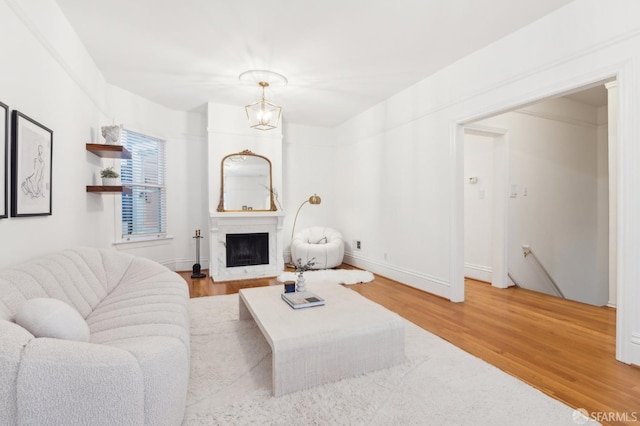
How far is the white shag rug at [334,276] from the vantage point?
4.58 metres

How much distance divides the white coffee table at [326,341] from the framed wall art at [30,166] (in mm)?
1685

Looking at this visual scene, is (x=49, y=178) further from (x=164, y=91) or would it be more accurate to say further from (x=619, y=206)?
(x=619, y=206)

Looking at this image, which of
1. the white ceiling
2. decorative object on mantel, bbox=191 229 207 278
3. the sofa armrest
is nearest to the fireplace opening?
decorative object on mantel, bbox=191 229 207 278

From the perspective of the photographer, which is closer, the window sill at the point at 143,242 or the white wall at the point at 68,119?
the white wall at the point at 68,119

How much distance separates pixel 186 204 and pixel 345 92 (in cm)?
321

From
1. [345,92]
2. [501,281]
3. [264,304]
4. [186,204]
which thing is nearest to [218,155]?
[186,204]

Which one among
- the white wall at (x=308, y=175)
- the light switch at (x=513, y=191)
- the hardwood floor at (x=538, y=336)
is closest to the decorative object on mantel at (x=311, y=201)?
the white wall at (x=308, y=175)

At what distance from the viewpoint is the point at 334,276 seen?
480 centimetres

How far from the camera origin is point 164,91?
14.7 ft

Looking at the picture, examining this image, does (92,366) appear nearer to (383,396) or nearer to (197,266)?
(383,396)

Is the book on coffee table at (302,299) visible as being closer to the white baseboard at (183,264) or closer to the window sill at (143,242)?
the window sill at (143,242)

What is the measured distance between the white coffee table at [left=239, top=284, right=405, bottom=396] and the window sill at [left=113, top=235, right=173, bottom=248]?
314 centimetres

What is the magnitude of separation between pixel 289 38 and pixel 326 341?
2760 mm

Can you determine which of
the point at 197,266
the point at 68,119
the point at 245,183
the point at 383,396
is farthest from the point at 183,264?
the point at 383,396
